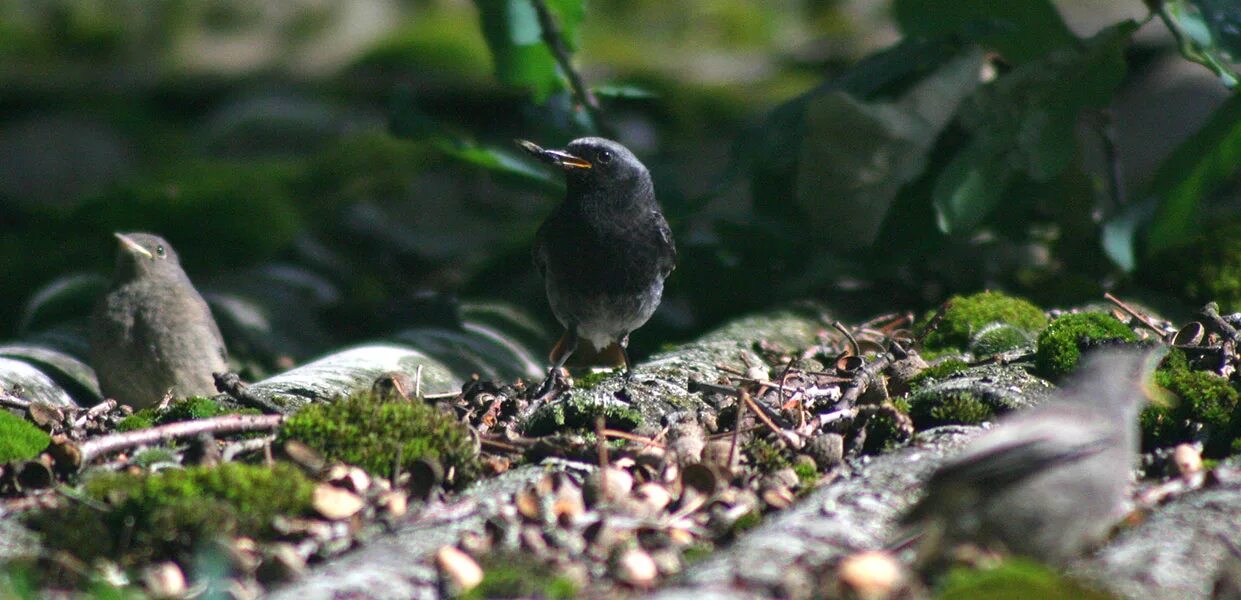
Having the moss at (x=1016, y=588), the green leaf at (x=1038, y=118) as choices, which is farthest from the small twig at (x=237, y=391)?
the green leaf at (x=1038, y=118)

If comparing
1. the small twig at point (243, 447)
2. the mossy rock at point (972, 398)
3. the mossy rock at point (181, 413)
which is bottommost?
the mossy rock at point (972, 398)

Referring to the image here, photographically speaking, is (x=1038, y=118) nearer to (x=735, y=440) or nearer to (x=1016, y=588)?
(x=735, y=440)

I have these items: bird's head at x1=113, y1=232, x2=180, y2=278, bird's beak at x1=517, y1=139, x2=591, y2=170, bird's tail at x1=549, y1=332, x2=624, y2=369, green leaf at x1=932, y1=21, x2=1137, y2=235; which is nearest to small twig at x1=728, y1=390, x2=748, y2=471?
bird's beak at x1=517, y1=139, x2=591, y2=170

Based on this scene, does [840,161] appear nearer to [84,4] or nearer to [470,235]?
[470,235]

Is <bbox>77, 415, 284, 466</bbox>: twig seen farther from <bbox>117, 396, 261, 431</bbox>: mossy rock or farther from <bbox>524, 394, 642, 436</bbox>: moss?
<bbox>524, 394, 642, 436</bbox>: moss

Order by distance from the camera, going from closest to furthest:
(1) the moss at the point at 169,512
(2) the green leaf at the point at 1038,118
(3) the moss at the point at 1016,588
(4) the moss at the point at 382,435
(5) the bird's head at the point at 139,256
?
(3) the moss at the point at 1016,588, (1) the moss at the point at 169,512, (4) the moss at the point at 382,435, (5) the bird's head at the point at 139,256, (2) the green leaf at the point at 1038,118

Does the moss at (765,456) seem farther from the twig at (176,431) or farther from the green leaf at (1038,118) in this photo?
the green leaf at (1038,118)

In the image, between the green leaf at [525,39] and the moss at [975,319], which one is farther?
the green leaf at [525,39]
